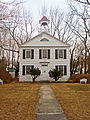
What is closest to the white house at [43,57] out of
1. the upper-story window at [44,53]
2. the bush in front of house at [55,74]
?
the upper-story window at [44,53]

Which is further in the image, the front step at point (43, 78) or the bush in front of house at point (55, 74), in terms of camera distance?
the front step at point (43, 78)

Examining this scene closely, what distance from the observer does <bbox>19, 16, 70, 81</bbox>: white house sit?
23.9 m

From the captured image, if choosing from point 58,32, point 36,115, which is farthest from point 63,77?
point 36,115

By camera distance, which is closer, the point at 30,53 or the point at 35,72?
the point at 35,72

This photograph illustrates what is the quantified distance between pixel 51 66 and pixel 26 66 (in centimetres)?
392

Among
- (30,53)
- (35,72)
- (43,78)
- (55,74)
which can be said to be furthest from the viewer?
(30,53)

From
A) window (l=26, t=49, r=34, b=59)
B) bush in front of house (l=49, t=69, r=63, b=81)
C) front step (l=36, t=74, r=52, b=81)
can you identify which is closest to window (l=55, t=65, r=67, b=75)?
bush in front of house (l=49, t=69, r=63, b=81)

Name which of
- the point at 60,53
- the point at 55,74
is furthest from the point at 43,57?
the point at 55,74

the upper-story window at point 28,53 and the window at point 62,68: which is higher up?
the upper-story window at point 28,53

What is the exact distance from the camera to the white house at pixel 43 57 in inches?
941

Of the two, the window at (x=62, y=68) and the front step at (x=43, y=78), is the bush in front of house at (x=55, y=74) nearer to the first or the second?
the front step at (x=43, y=78)

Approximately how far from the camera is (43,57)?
24.0 m

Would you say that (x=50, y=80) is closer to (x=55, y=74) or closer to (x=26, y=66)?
(x=55, y=74)

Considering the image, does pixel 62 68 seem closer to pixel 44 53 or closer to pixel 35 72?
pixel 44 53
